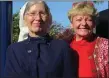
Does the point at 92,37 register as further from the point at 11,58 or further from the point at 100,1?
the point at 11,58

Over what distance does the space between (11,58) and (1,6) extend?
1.40 feet

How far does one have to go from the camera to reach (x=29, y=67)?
1533 mm

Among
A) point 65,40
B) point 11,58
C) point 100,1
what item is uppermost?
point 100,1

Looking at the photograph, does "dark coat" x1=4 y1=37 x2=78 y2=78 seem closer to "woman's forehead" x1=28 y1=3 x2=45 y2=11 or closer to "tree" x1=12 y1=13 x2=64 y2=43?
"tree" x1=12 y1=13 x2=64 y2=43

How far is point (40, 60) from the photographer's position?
1.56 metres

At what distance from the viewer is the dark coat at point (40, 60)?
5.03 feet

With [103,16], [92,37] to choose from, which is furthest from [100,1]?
[92,37]

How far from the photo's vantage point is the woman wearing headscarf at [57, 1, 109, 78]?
1.57 m

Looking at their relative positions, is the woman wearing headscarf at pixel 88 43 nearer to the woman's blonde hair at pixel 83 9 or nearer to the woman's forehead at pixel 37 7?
the woman's blonde hair at pixel 83 9

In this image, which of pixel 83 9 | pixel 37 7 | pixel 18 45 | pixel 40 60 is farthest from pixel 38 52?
pixel 83 9

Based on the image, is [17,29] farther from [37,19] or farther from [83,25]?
[83,25]

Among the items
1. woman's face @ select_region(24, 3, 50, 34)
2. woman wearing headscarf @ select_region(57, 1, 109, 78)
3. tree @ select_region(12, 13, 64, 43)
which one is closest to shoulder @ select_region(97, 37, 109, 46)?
woman wearing headscarf @ select_region(57, 1, 109, 78)

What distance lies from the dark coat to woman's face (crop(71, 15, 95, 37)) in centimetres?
14

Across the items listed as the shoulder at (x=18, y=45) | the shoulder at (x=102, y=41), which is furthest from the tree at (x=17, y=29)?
the shoulder at (x=102, y=41)
